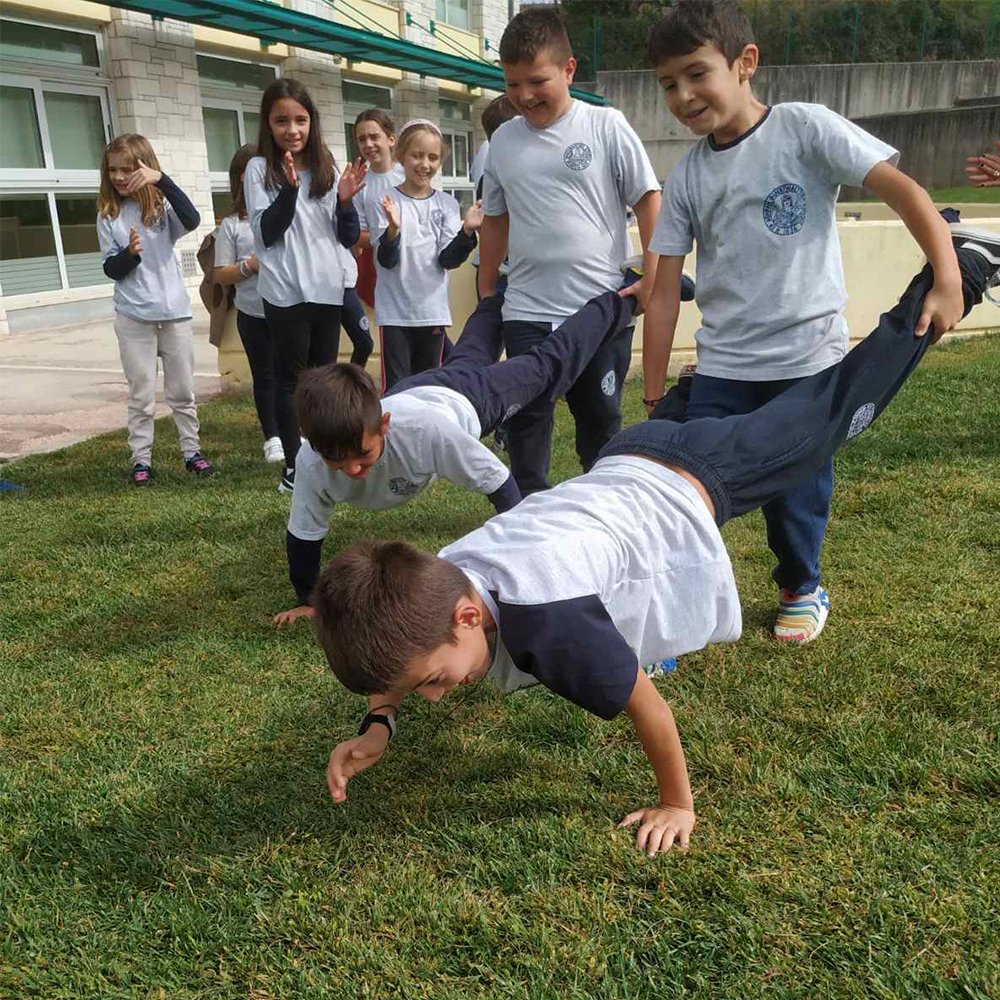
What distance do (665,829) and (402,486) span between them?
4.52ft

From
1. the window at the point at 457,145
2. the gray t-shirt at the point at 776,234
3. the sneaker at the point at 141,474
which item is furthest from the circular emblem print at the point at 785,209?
the window at the point at 457,145

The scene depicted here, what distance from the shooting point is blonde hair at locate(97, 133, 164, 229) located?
516cm

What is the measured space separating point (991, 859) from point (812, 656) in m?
0.93

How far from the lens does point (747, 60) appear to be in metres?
2.72

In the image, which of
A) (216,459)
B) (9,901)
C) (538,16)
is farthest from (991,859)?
(216,459)

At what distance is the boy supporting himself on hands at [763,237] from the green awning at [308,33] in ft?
36.9

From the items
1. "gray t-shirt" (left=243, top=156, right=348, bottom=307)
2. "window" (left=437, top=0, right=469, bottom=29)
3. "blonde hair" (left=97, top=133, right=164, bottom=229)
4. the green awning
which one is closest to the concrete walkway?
"blonde hair" (left=97, top=133, right=164, bottom=229)

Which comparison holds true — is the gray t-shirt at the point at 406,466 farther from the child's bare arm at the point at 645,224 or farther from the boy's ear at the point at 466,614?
the boy's ear at the point at 466,614

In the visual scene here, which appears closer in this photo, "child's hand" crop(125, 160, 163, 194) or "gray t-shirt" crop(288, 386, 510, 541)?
"gray t-shirt" crop(288, 386, 510, 541)

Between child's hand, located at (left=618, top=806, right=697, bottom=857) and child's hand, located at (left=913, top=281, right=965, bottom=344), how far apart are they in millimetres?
1464

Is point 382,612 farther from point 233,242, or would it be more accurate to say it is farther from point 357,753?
point 233,242

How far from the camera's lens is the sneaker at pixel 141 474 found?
534 centimetres

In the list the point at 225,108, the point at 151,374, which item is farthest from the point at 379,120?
the point at 225,108

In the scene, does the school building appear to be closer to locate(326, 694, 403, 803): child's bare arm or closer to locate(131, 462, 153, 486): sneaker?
locate(131, 462, 153, 486): sneaker
